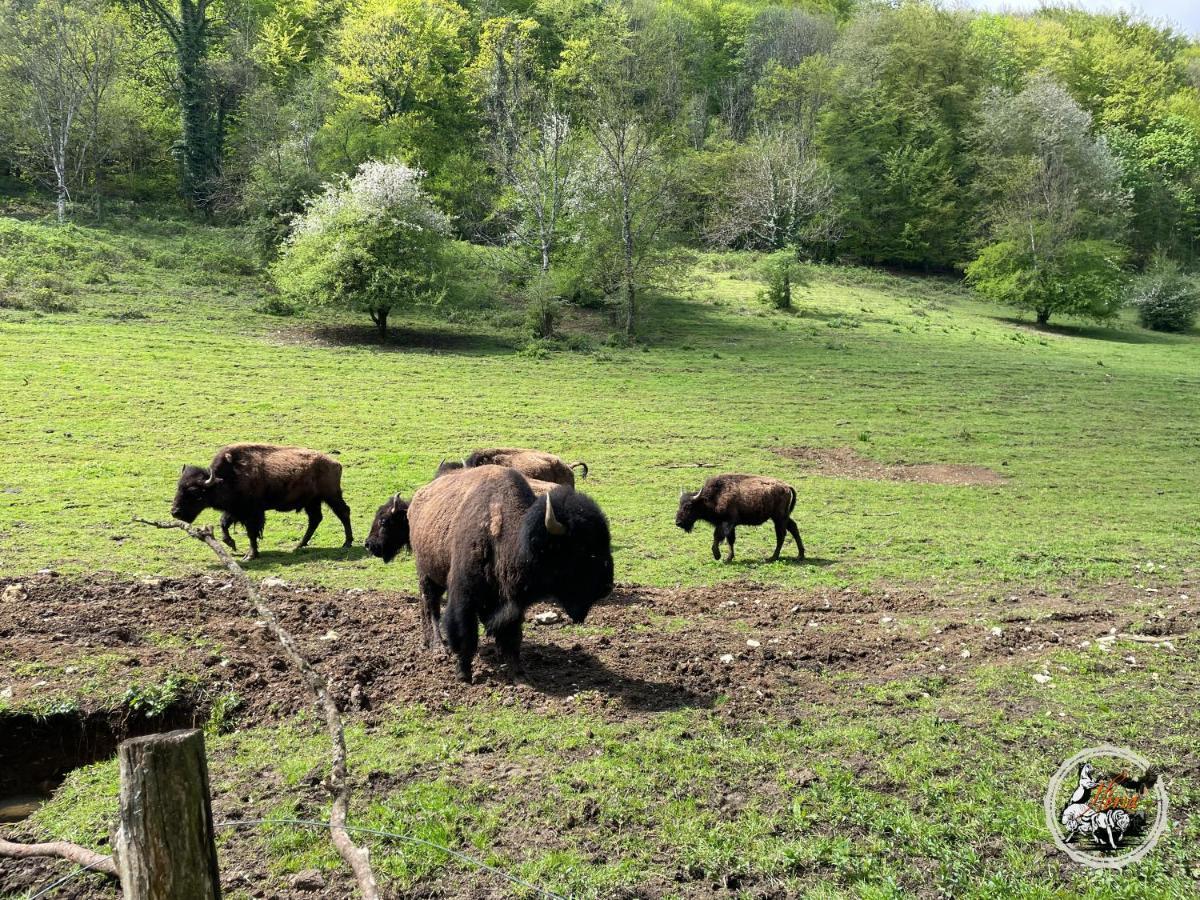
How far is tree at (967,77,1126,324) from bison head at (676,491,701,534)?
4946 centimetres

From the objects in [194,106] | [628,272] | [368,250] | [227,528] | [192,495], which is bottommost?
[227,528]

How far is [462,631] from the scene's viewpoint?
816 centimetres

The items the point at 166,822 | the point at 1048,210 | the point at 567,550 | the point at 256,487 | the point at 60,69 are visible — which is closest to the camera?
the point at 166,822

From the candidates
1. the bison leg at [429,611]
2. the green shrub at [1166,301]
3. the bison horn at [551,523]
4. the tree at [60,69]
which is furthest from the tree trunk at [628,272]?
the green shrub at [1166,301]

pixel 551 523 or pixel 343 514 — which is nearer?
pixel 551 523

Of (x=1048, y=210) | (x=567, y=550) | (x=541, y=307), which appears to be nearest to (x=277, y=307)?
(x=541, y=307)

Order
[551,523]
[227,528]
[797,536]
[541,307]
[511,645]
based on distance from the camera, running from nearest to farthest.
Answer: [551,523] < [511,645] < [227,528] < [797,536] < [541,307]

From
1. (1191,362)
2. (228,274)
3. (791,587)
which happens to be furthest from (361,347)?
(1191,362)

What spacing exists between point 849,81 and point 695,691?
80.4m

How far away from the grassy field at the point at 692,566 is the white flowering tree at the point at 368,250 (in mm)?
2037

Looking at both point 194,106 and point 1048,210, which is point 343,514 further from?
point 1048,210

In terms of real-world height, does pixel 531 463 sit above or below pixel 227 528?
above

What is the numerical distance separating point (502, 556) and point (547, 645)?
1594 millimetres

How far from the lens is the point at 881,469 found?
23125 millimetres
